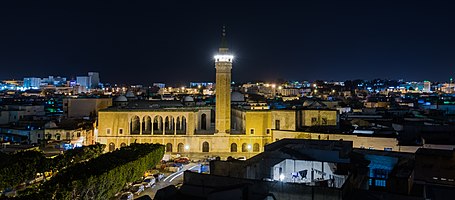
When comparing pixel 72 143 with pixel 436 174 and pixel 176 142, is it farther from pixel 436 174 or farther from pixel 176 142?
pixel 436 174

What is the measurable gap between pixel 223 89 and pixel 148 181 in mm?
14866

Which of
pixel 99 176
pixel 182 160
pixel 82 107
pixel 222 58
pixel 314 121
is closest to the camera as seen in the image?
pixel 99 176

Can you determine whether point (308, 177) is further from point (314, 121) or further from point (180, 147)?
point (180, 147)

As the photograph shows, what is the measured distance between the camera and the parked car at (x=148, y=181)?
27688mm

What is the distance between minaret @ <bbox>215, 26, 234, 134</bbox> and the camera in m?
40.0

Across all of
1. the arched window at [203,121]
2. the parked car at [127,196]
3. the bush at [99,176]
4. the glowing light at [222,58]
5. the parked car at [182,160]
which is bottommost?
the parked car at [127,196]

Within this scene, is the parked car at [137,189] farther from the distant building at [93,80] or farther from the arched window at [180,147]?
the distant building at [93,80]

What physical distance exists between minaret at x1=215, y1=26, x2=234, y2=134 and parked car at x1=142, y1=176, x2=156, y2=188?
1171cm

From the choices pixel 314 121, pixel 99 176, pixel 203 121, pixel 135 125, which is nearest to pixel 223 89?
pixel 203 121

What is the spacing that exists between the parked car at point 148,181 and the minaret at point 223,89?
1171 cm

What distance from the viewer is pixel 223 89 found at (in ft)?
134

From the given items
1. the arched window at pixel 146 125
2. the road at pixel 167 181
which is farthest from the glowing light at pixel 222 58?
the road at pixel 167 181

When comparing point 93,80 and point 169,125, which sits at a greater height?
point 93,80

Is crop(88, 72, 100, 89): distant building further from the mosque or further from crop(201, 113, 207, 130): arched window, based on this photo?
the mosque
